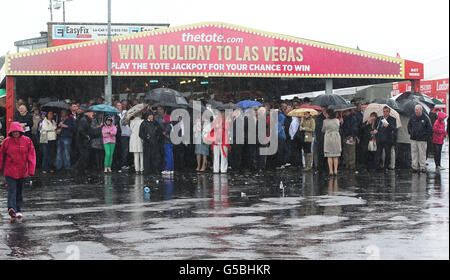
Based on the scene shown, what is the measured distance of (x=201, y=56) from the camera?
960 inches

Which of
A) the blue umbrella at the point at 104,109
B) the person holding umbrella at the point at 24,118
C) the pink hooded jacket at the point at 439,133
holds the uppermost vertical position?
the blue umbrella at the point at 104,109

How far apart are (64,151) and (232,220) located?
9.96m

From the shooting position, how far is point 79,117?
1905cm

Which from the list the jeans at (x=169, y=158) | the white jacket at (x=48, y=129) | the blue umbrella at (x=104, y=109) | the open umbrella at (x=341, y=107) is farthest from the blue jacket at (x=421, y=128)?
the white jacket at (x=48, y=129)

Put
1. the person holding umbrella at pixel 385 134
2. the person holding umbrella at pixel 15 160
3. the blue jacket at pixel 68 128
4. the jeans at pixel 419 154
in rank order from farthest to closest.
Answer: the blue jacket at pixel 68 128 → the person holding umbrella at pixel 385 134 → the jeans at pixel 419 154 → the person holding umbrella at pixel 15 160

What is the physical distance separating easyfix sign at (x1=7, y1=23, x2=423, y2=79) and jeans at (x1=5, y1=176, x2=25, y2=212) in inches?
489

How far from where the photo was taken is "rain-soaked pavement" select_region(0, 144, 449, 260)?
8.27 metres

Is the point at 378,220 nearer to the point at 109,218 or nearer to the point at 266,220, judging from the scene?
the point at 266,220

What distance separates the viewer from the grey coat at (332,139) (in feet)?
56.7

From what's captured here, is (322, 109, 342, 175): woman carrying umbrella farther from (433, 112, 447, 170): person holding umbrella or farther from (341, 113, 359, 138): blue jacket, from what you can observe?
(433, 112, 447, 170): person holding umbrella

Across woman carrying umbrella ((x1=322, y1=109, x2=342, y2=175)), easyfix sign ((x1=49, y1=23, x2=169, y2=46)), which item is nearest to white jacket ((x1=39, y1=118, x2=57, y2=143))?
woman carrying umbrella ((x1=322, y1=109, x2=342, y2=175))

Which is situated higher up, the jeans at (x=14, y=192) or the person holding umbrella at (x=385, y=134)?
the person holding umbrella at (x=385, y=134)

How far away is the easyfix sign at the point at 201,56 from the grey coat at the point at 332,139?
25.4 ft

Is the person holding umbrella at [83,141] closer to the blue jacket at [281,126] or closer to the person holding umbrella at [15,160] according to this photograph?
the blue jacket at [281,126]
